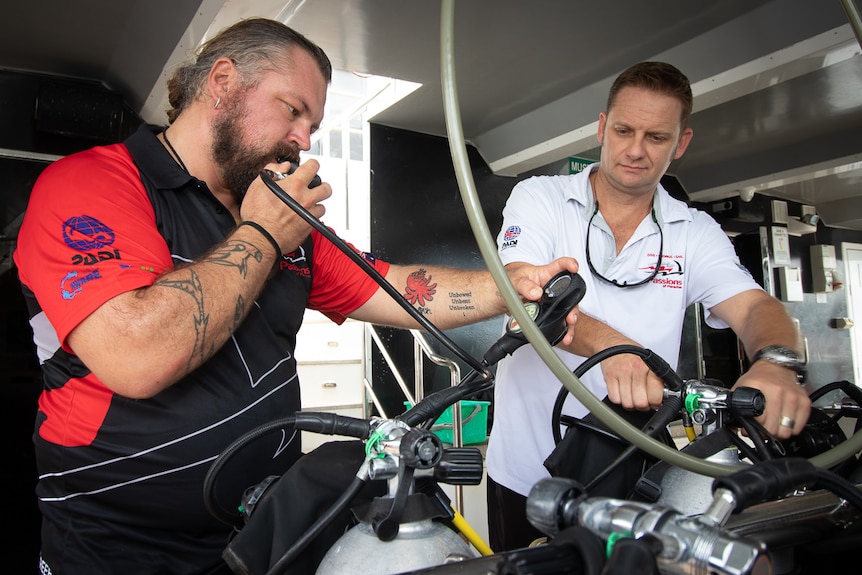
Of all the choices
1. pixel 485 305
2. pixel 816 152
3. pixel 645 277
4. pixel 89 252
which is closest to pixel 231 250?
pixel 89 252

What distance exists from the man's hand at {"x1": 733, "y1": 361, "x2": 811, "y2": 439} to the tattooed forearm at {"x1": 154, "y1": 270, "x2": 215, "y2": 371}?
2.39ft

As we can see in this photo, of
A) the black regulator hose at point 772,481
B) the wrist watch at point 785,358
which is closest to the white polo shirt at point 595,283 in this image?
the wrist watch at point 785,358

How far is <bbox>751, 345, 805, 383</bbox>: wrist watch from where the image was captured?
3.17 feet

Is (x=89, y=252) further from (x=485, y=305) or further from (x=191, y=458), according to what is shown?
(x=485, y=305)

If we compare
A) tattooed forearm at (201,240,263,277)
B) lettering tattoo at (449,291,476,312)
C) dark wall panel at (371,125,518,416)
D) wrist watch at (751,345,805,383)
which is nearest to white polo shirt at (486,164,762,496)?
lettering tattoo at (449,291,476,312)

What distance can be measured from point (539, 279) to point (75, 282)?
694 mm

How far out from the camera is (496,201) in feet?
14.7

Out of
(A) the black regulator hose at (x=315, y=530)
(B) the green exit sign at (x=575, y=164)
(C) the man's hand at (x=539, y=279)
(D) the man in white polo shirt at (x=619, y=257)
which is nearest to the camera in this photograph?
(A) the black regulator hose at (x=315, y=530)

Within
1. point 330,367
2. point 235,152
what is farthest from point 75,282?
point 330,367

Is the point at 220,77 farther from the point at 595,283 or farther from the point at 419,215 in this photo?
the point at 419,215

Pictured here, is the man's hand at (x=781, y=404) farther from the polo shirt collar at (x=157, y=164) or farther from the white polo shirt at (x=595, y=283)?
the polo shirt collar at (x=157, y=164)

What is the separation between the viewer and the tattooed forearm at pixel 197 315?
0.86m

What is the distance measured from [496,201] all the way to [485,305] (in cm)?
326

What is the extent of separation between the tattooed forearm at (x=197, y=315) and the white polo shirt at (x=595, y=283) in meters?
0.76
